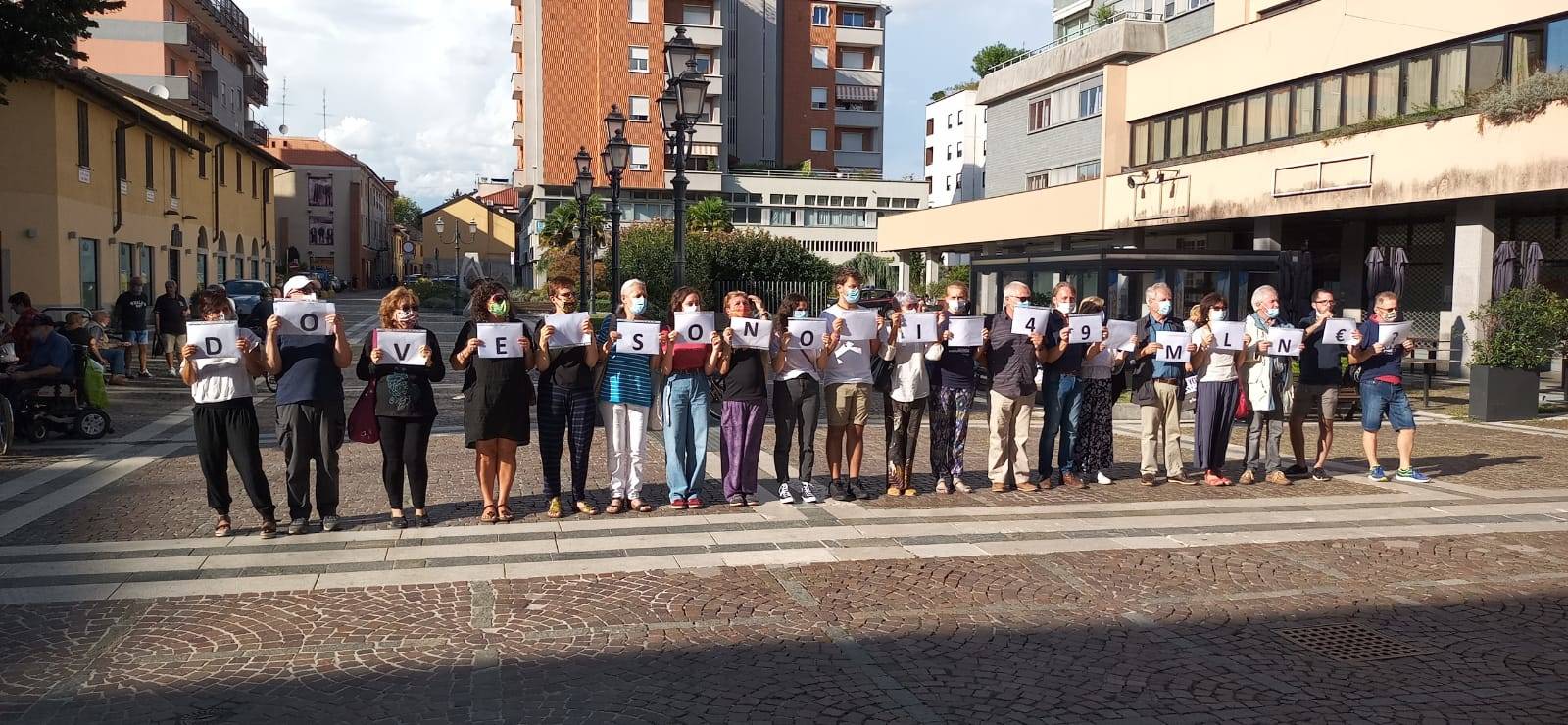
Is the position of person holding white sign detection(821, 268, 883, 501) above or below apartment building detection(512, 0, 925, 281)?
below

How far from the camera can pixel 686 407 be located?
9242 millimetres

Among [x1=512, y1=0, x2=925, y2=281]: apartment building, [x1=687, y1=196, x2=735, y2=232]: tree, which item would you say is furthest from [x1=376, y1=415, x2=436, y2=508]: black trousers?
[x1=512, y1=0, x2=925, y2=281]: apartment building

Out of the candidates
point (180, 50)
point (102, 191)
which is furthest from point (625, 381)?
point (180, 50)

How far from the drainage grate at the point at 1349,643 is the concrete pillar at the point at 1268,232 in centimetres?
2405

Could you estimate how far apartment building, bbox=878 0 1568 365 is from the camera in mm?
21500

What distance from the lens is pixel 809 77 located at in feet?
261

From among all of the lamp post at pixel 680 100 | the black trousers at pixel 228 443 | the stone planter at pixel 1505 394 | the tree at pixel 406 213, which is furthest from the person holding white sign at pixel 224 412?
the tree at pixel 406 213

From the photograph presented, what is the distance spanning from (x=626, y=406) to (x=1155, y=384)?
4.97 meters

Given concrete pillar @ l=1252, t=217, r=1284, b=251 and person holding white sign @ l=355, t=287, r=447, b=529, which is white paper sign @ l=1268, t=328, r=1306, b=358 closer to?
person holding white sign @ l=355, t=287, r=447, b=529

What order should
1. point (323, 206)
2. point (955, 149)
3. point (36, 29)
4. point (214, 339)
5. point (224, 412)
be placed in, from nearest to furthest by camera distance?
point (214, 339) < point (224, 412) < point (36, 29) < point (955, 149) < point (323, 206)

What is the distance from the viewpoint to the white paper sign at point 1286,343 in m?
10.6

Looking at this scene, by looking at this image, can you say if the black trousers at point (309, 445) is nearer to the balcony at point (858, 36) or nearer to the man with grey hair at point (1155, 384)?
the man with grey hair at point (1155, 384)

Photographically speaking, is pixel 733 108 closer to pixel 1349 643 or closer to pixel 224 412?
pixel 224 412

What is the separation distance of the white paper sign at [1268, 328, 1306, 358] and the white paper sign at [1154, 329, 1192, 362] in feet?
2.72
